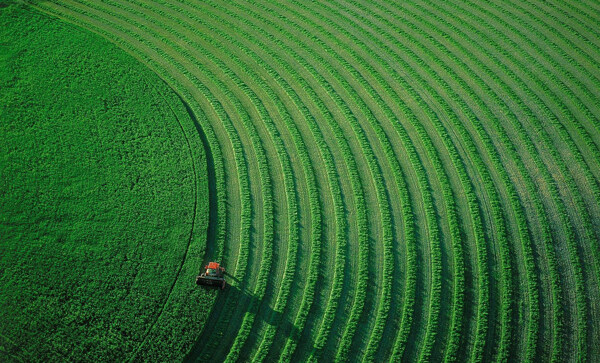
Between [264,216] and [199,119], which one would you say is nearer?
[264,216]

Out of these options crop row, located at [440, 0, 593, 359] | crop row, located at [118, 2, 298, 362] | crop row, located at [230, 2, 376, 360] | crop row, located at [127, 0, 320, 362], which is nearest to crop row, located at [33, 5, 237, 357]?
crop row, located at [118, 2, 298, 362]

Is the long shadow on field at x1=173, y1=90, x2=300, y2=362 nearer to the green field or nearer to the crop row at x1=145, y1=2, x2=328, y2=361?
the green field

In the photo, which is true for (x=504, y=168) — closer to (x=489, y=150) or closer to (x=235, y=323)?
(x=489, y=150)

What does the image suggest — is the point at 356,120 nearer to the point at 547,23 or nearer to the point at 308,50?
the point at 308,50

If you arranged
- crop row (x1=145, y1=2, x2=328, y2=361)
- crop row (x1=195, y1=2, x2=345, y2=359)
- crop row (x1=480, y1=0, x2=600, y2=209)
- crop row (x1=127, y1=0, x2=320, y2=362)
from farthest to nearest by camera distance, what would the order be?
crop row (x1=480, y1=0, x2=600, y2=209), crop row (x1=127, y1=0, x2=320, y2=362), crop row (x1=195, y1=2, x2=345, y2=359), crop row (x1=145, y1=2, x2=328, y2=361)

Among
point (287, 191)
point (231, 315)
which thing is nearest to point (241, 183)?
point (287, 191)
